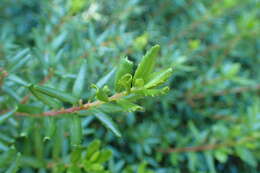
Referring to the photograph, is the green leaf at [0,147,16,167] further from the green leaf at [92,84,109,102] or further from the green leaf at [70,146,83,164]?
the green leaf at [92,84,109,102]

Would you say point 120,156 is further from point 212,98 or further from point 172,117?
point 212,98

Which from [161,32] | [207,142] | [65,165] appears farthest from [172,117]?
[65,165]

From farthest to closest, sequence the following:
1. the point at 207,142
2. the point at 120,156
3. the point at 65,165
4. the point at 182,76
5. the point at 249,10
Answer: the point at 249,10 → the point at 182,76 → the point at 207,142 → the point at 120,156 → the point at 65,165

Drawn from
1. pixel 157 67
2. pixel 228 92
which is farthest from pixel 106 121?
pixel 228 92

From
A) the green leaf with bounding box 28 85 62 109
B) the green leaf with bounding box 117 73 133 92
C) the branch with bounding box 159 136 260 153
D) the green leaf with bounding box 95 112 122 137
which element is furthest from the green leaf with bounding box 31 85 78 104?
the branch with bounding box 159 136 260 153

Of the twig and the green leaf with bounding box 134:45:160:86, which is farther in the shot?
the twig
